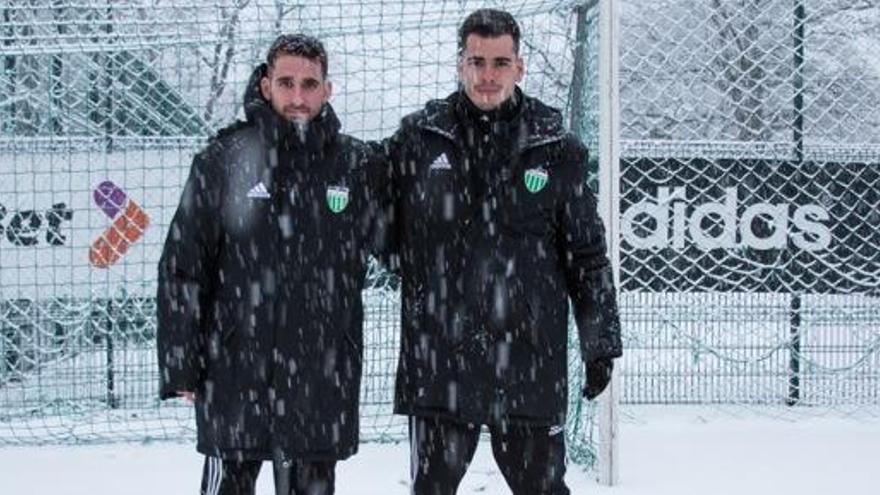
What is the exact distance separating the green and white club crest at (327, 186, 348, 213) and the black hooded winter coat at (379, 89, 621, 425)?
0.17m

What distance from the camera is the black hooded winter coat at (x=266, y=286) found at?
8.79ft

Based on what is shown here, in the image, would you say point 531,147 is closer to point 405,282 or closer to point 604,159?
point 405,282

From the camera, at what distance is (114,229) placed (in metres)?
5.46

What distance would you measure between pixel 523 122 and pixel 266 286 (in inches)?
32.6

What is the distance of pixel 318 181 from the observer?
2.74 meters

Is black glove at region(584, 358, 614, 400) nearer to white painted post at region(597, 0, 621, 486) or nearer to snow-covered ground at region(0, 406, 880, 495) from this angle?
white painted post at region(597, 0, 621, 486)

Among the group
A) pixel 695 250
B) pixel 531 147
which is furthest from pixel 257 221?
pixel 695 250

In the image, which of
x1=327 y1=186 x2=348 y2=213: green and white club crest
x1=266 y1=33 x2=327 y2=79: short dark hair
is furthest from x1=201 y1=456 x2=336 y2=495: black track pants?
x1=266 y1=33 x2=327 y2=79: short dark hair

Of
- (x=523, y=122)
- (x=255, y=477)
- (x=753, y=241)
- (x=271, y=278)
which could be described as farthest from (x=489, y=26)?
(x=753, y=241)

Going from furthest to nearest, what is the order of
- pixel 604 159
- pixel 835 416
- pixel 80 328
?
1. pixel 835 416
2. pixel 80 328
3. pixel 604 159

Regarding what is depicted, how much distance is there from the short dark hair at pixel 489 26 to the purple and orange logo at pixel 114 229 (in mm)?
3248

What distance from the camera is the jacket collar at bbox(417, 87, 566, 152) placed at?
8.94 ft

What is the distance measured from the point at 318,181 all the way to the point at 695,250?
3513 millimetres

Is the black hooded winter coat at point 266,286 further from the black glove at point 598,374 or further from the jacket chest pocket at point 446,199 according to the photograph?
the black glove at point 598,374
